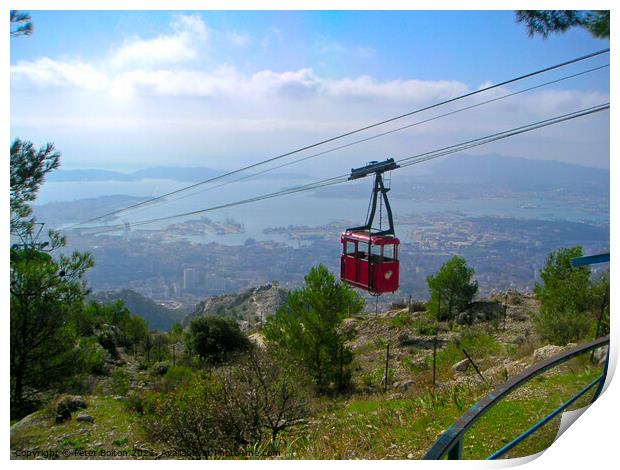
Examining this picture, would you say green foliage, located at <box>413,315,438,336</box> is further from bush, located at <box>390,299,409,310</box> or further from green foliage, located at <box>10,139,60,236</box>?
green foliage, located at <box>10,139,60,236</box>

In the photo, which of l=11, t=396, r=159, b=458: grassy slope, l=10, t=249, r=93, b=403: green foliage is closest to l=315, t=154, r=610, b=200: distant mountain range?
l=11, t=396, r=159, b=458: grassy slope

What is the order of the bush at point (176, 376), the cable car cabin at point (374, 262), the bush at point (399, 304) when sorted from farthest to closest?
the bush at point (399, 304), the bush at point (176, 376), the cable car cabin at point (374, 262)

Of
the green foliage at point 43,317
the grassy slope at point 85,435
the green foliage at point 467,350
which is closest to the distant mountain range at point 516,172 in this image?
the green foliage at point 467,350

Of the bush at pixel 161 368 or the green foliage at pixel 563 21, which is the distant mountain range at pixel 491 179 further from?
the green foliage at pixel 563 21

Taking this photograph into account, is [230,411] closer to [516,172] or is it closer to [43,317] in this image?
[43,317]

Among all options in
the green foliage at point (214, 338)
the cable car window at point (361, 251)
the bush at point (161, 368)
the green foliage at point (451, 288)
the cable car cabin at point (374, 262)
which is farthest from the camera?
the green foliage at point (451, 288)
